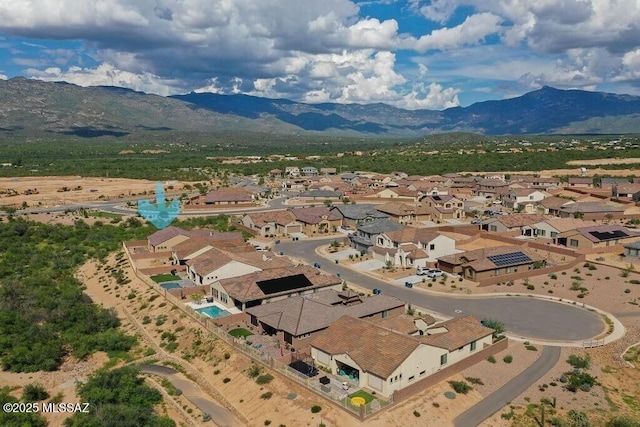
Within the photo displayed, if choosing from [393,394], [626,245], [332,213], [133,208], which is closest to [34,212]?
[133,208]

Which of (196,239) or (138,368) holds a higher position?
(196,239)

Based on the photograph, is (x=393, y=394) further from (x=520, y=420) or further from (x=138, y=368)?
(x=138, y=368)

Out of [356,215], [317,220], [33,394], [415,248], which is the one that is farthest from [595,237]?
[33,394]

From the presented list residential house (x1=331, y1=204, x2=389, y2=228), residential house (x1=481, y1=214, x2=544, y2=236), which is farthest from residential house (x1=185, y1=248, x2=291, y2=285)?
residential house (x1=481, y1=214, x2=544, y2=236)

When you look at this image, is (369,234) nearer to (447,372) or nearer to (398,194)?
(447,372)

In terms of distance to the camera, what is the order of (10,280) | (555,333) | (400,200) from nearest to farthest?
(555,333), (10,280), (400,200)

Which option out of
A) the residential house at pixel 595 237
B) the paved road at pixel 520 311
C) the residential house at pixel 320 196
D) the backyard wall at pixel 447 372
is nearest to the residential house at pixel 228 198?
the residential house at pixel 320 196

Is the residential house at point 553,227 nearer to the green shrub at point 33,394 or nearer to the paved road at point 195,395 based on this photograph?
the paved road at point 195,395
